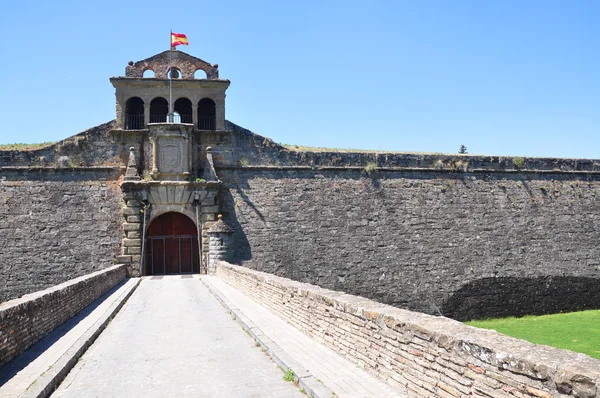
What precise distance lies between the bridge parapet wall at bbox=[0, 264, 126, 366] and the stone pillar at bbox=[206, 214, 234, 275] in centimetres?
556

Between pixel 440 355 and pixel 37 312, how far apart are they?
618 cm

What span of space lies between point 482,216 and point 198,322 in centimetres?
1360

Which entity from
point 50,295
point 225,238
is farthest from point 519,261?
point 50,295

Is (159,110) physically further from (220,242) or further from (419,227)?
(419,227)

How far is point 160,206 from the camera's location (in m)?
17.9

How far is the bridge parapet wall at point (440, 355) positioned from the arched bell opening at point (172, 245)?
1170 cm

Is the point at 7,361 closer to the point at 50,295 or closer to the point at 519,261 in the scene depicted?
the point at 50,295

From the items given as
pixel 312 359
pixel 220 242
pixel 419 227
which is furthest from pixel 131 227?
pixel 312 359

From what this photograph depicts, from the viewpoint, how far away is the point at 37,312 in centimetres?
779

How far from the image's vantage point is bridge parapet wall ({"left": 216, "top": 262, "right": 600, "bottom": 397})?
10.4 ft

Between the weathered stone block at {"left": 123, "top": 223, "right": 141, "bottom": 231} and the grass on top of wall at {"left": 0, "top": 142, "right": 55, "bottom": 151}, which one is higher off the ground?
the grass on top of wall at {"left": 0, "top": 142, "right": 55, "bottom": 151}

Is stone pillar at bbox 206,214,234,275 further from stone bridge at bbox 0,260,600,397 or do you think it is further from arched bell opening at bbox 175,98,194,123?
stone bridge at bbox 0,260,600,397

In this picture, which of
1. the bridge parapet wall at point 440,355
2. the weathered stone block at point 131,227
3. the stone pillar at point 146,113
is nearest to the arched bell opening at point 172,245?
the weathered stone block at point 131,227

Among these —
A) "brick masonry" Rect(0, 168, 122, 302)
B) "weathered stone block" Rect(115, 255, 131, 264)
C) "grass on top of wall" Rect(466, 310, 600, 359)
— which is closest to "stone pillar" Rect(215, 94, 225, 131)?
"brick masonry" Rect(0, 168, 122, 302)
